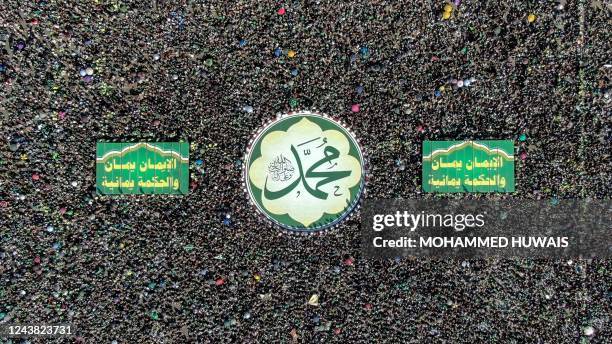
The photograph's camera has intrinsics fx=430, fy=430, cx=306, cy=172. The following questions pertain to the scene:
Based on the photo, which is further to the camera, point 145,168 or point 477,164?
point 145,168

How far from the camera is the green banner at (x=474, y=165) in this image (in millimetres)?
3863

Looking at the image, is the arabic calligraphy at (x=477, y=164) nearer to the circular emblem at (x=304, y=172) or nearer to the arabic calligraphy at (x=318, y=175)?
the circular emblem at (x=304, y=172)

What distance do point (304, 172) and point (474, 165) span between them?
1.53 metres

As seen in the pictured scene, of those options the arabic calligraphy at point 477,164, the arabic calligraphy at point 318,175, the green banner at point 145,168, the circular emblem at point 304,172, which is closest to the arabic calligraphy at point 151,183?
the green banner at point 145,168

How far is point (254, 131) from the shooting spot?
3.99m

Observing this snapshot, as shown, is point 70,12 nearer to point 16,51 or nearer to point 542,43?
point 16,51

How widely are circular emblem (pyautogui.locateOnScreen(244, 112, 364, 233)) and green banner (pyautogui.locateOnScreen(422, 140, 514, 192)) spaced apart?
719 mm

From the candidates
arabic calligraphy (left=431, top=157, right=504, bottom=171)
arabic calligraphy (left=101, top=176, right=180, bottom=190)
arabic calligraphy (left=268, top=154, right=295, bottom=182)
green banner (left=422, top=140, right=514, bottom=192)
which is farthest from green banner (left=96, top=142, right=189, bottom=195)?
arabic calligraphy (left=431, top=157, right=504, bottom=171)

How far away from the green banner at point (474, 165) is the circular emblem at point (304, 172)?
72 cm

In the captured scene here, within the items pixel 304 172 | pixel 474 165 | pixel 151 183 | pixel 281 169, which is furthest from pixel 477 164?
pixel 151 183

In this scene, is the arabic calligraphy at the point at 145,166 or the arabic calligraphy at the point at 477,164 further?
the arabic calligraphy at the point at 145,166

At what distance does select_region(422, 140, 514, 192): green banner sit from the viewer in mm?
3863

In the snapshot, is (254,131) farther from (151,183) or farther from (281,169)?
(151,183)

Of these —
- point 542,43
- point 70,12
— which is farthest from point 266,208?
point 542,43
